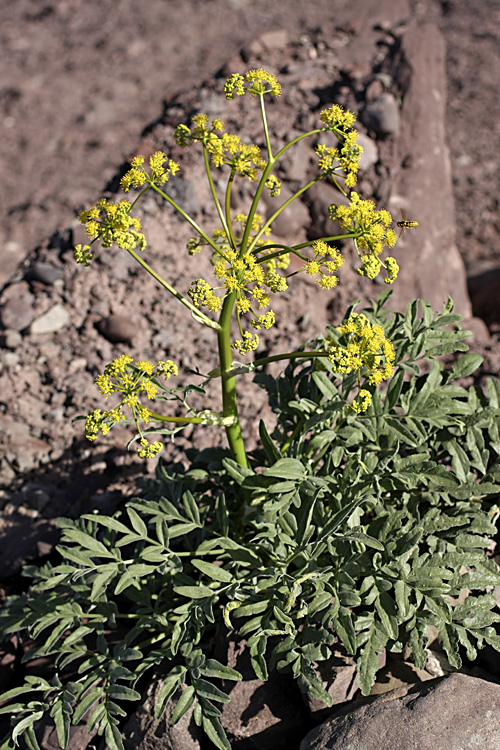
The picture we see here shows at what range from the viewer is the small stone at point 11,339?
15.9 ft

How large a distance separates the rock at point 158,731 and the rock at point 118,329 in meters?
2.45

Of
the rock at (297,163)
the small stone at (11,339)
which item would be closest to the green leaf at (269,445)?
the small stone at (11,339)

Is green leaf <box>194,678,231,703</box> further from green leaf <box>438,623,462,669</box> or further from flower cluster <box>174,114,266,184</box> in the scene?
flower cluster <box>174,114,266,184</box>

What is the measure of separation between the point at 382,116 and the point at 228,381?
3.80 meters

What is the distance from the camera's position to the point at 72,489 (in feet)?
13.7

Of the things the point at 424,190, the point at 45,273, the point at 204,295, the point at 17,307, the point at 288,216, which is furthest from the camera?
the point at 424,190

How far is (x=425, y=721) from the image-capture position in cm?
249

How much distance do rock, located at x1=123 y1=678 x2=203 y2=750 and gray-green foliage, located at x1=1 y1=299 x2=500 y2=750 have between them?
13 cm

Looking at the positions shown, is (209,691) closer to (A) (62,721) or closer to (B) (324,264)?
(A) (62,721)

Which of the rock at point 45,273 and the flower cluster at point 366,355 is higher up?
the rock at point 45,273

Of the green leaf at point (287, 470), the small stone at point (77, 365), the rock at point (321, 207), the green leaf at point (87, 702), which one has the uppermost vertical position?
the rock at point (321, 207)

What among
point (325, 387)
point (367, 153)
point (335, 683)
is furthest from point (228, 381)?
point (367, 153)

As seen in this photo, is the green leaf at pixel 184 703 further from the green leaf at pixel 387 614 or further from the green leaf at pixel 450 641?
the green leaf at pixel 450 641

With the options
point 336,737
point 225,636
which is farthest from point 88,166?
point 336,737
